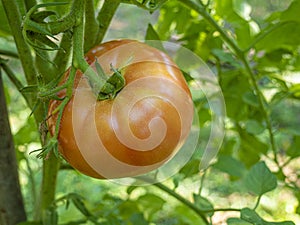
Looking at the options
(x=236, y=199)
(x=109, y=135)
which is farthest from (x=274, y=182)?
(x=236, y=199)

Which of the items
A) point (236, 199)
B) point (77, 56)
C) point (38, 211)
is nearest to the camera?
point (77, 56)

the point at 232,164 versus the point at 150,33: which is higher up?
the point at 150,33

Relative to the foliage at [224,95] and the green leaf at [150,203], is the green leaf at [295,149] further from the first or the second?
the green leaf at [150,203]

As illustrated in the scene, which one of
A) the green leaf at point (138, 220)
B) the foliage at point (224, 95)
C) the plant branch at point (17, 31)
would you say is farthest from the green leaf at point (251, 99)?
the plant branch at point (17, 31)

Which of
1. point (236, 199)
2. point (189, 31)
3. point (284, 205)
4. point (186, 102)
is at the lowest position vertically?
point (236, 199)

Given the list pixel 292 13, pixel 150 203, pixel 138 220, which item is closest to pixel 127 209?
pixel 150 203

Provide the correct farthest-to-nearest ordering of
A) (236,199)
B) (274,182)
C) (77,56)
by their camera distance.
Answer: (236,199)
(274,182)
(77,56)

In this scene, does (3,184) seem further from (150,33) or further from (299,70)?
(299,70)
